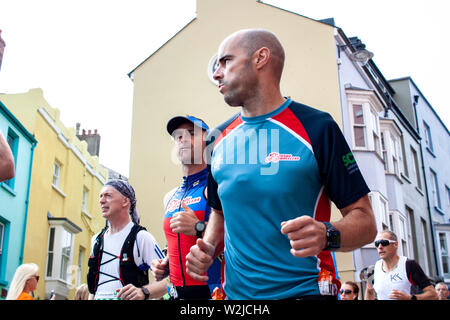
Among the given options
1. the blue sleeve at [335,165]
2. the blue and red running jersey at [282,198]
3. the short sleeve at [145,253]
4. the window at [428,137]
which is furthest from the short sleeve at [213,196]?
the window at [428,137]

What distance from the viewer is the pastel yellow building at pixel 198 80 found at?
19234 millimetres

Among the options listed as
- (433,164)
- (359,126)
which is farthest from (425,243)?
(359,126)

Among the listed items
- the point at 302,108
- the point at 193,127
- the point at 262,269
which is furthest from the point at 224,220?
the point at 193,127

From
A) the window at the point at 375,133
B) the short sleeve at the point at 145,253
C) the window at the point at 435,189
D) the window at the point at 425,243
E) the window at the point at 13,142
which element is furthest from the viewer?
the window at the point at 435,189

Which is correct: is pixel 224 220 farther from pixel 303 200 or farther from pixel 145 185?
pixel 145 185

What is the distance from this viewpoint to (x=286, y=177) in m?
2.33

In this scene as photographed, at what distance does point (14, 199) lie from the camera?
18.2 meters

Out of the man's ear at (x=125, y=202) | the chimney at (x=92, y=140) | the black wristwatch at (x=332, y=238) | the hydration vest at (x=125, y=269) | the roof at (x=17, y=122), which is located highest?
the chimney at (x=92, y=140)

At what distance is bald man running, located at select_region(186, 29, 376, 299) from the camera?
2270mm

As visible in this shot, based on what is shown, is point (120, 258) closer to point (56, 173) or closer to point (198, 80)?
point (198, 80)

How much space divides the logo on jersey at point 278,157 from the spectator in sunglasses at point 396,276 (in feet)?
15.1

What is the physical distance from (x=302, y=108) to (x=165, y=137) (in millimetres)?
17345

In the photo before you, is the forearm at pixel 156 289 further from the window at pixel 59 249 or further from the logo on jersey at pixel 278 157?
the window at pixel 59 249
